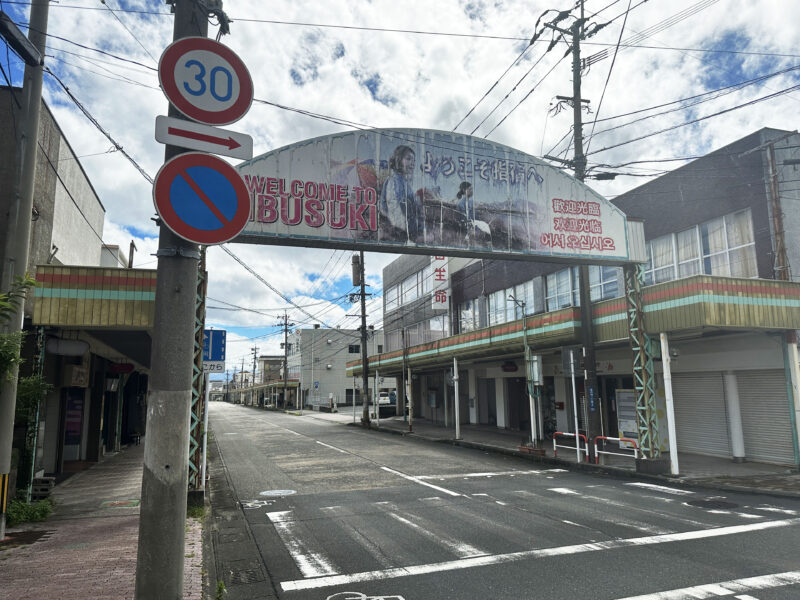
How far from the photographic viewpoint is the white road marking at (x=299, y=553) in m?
6.73

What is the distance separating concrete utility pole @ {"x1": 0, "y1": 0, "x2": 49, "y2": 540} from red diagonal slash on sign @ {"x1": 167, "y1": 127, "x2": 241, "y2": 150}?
553 cm

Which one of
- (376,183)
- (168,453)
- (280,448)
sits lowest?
(280,448)

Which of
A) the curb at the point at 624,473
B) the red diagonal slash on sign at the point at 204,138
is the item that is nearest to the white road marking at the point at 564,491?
the curb at the point at 624,473

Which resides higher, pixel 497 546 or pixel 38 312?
pixel 38 312

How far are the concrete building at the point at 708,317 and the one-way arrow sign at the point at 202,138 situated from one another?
12367 mm

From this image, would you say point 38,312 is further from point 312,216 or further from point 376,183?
point 376,183

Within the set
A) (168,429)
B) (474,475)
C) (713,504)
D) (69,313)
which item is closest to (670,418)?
(713,504)

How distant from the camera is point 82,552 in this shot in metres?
7.14

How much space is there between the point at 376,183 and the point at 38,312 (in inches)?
277

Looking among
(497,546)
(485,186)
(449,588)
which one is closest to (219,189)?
A: (449,588)

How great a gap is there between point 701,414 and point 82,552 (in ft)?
56.9

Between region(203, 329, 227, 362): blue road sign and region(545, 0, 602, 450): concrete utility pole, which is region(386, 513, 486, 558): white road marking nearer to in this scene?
region(203, 329, 227, 362): blue road sign

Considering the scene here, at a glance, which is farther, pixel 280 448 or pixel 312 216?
pixel 280 448

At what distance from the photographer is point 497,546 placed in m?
7.60
